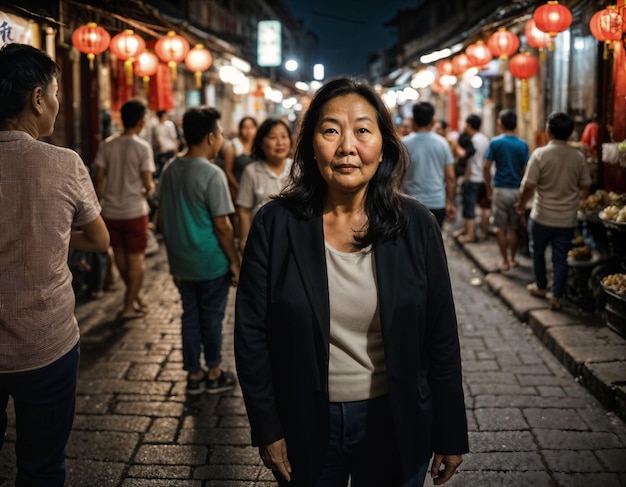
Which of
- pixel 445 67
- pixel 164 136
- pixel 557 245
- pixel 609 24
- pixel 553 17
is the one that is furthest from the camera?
pixel 445 67

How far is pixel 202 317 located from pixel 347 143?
365 cm

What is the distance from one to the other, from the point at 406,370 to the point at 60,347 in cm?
154

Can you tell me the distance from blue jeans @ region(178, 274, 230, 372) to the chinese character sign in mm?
28054

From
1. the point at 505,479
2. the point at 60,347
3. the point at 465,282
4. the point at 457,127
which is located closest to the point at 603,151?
the point at 465,282

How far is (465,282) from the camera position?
10266 mm

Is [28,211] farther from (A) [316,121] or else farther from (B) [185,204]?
(B) [185,204]

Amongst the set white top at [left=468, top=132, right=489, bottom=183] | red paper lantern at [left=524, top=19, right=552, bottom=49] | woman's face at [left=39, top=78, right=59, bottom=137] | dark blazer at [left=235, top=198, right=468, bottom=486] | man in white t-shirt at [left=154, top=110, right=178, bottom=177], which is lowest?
dark blazer at [left=235, top=198, right=468, bottom=486]

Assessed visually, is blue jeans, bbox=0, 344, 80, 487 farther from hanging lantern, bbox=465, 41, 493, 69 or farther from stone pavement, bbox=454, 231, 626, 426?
hanging lantern, bbox=465, 41, 493, 69

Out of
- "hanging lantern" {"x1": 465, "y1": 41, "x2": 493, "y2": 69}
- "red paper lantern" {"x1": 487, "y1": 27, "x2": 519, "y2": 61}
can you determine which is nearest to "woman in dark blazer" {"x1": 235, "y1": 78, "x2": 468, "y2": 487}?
"red paper lantern" {"x1": 487, "y1": 27, "x2": 519, "y2": 61}

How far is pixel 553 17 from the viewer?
8.74 metres

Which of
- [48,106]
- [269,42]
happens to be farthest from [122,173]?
[269,42]

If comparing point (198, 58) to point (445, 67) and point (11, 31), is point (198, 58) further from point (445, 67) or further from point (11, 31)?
point (445, 67)

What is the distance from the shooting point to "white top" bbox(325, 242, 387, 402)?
2.48 m

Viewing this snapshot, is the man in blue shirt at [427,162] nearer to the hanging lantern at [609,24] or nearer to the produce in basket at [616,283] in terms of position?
the hanging lantern at [609,24]
